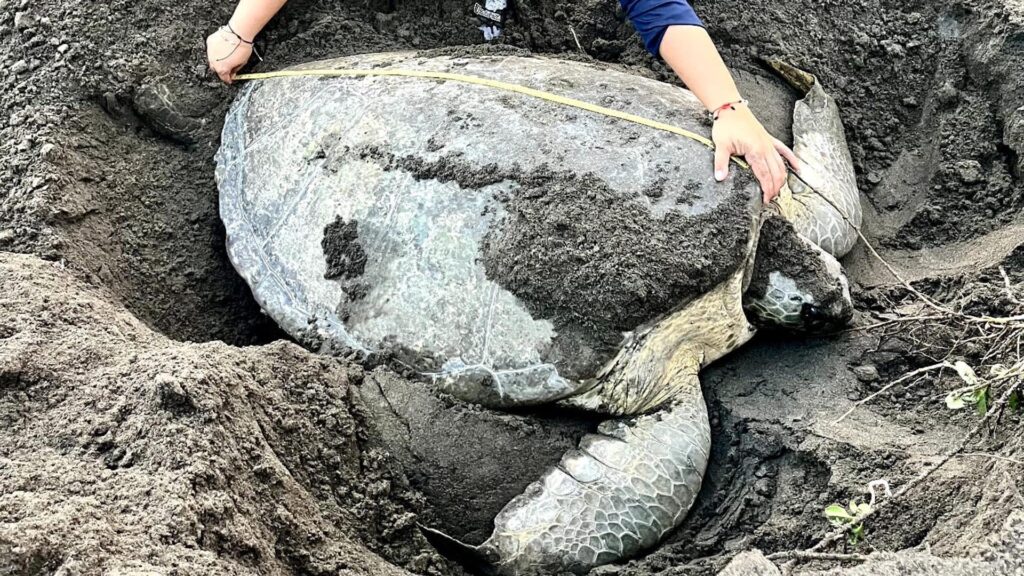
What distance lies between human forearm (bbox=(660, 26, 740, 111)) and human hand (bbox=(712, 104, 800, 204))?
6 cm

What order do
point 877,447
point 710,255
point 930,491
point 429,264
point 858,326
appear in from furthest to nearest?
point 858,326 → point 429,264 → point 710,255 → point 877,447 → point 930,491

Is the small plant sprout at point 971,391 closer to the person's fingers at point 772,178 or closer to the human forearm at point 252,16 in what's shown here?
the person's fingers at point 772,178

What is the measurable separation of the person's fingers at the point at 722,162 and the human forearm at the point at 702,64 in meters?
0.16

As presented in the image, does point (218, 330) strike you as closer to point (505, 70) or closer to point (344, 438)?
point (344, 438)

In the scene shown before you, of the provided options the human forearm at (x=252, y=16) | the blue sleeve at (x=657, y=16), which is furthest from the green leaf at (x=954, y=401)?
the human forearm at (x=252, y=16)

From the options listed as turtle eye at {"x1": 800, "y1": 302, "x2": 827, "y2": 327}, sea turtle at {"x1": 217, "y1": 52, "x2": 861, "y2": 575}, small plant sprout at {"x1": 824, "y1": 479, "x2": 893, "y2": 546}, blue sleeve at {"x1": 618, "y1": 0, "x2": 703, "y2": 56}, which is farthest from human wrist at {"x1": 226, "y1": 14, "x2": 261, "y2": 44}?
small plant sprout at {"x1": 824, "y1": 479, "x2": 893, "y2": 546}

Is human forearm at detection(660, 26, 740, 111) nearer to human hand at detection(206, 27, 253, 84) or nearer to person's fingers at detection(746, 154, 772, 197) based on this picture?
person's fingers at detection(746, 154, 772, 197)

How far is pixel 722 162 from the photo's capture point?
2176 mm

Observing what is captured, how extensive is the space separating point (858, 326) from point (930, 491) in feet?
2.47

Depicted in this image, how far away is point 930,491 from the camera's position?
168 cm

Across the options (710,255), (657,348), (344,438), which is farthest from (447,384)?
(710,255)

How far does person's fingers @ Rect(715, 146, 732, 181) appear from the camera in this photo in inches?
85.0

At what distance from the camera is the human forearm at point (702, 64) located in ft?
7.48

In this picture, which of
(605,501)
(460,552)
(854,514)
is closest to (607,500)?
(605,501)
